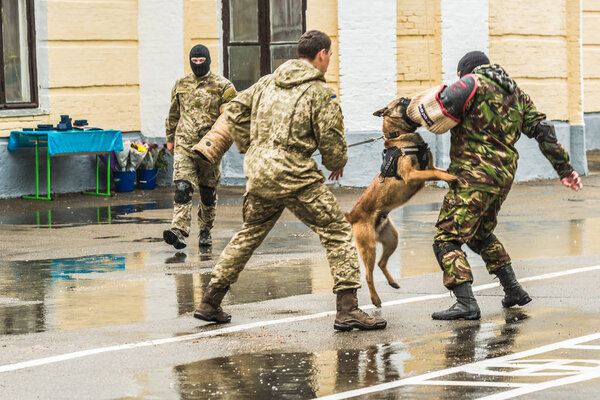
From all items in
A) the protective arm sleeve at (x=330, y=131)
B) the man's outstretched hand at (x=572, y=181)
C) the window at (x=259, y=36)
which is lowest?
the man's outstretched hand at (x=572, y=181)

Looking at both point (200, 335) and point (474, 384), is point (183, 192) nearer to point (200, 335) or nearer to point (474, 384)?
point (200, 335)

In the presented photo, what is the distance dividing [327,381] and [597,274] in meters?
4.27

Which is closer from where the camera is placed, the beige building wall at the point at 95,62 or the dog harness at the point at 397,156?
the dog harness at the point at 397,156

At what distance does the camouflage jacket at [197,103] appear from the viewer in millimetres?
12406

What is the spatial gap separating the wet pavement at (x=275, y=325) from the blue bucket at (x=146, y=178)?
3976mm

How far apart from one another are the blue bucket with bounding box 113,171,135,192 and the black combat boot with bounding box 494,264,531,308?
31.7 feet

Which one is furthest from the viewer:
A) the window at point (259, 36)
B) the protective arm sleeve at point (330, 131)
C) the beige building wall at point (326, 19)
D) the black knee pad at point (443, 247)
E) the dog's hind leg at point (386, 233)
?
the window at point (259, 36)

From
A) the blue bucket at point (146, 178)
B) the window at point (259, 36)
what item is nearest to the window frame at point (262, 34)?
the window at point (259, 36)

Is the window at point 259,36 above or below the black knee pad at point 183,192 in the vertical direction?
above

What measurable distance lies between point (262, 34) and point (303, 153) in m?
11.0

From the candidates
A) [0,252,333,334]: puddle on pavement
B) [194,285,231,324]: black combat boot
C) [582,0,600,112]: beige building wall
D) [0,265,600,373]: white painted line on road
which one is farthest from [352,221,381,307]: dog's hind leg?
[582,0,600,112]: beige building wall

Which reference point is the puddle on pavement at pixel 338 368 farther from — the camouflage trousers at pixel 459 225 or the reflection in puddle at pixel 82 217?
the reflection in puddle at pixel 82 217

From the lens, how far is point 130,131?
59.3 feet

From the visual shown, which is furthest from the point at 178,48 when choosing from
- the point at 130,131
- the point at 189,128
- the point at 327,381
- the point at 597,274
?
the point at 327,381
